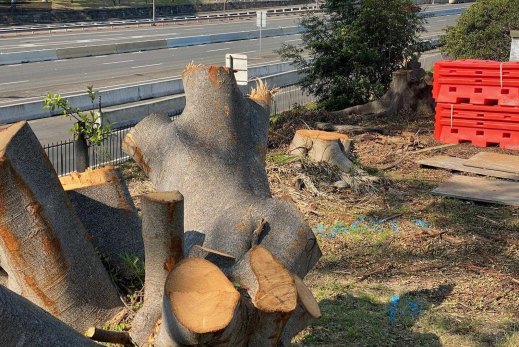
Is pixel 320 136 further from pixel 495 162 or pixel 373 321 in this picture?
pixel 373 321

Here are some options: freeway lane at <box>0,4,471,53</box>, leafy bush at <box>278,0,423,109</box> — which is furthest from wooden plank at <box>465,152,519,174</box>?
freeway lane at <box>0,4,471,53</box>

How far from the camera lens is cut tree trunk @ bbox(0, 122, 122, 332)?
4.42 meters

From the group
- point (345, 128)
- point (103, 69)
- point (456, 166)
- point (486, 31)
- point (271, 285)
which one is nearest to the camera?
point (271, 285)

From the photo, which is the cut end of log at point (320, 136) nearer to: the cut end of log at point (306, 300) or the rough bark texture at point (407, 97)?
the rough bark texture at point (407, 97)

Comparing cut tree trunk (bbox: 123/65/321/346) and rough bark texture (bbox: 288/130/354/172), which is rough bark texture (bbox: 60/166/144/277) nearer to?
cut tree trunk (bbox: 123/65/321/346)

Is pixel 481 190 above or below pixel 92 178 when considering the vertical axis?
below

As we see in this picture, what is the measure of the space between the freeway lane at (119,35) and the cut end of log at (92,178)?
28.4m

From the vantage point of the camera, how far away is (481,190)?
998cm

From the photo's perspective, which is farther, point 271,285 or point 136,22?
point 136,22

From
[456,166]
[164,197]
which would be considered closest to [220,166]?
[164,197]

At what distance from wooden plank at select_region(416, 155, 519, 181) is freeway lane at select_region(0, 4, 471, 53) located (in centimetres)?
2152

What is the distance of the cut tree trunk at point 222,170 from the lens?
483cm

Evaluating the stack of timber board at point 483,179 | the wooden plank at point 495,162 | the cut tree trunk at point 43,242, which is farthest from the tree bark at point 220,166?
the wooden plank at point 495,162

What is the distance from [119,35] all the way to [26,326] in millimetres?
39135
